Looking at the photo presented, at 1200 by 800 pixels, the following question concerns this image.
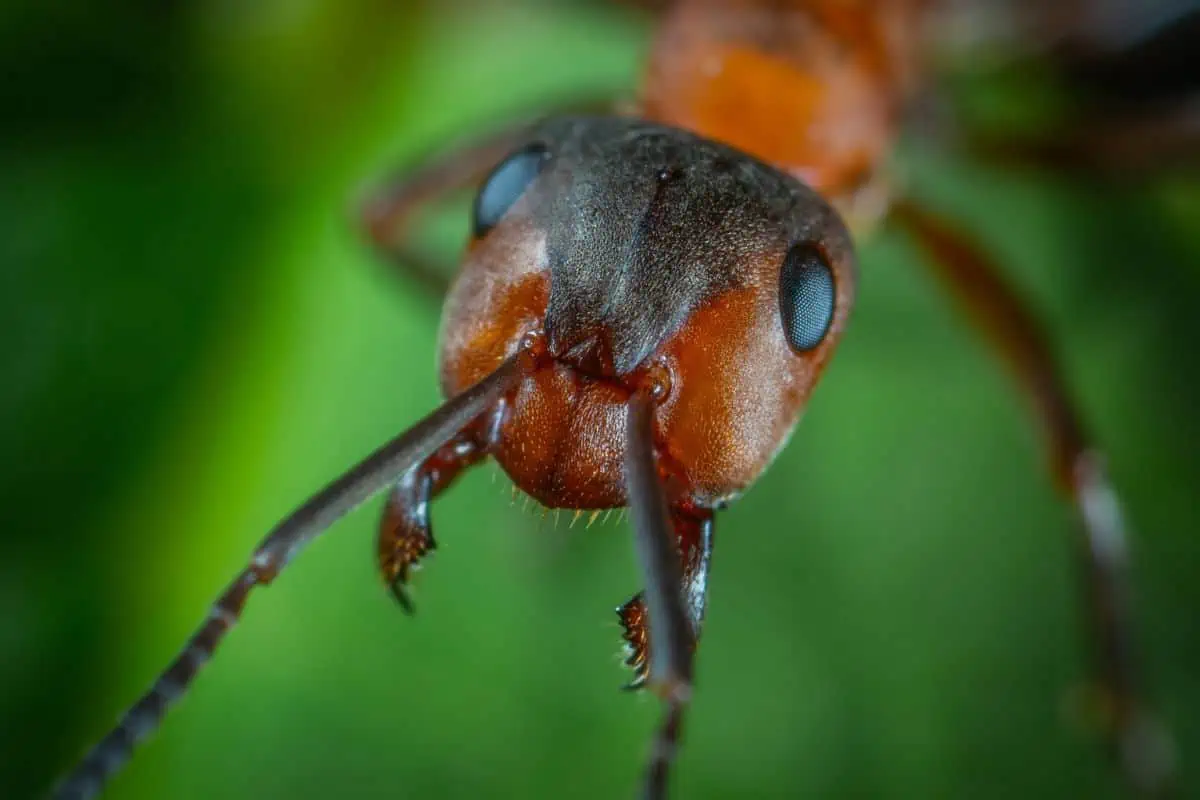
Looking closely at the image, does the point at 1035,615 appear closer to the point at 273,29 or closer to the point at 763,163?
the point at 763,163

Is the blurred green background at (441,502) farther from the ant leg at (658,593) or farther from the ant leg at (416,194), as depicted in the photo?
the ant leg at (658,593)

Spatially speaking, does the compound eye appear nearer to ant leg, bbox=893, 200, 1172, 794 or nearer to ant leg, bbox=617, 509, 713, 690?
ant leg, bbox=617, 509, 713, 690

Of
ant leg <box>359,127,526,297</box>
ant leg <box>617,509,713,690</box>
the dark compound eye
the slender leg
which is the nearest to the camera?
the slender leg

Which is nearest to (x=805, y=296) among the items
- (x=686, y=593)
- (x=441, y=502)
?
(x=686, y=593)

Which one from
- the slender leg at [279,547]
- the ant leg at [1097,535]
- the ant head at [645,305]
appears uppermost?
the ant leg at [1097,535]

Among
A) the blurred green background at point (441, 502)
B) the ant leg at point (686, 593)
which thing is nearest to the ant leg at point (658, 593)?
the ant leg at point (686, 593)

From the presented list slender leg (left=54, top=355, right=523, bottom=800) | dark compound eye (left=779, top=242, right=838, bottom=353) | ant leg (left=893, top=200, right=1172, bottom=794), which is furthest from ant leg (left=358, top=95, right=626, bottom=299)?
slender leg (left=54, top=355, right=523, bottom=800)
